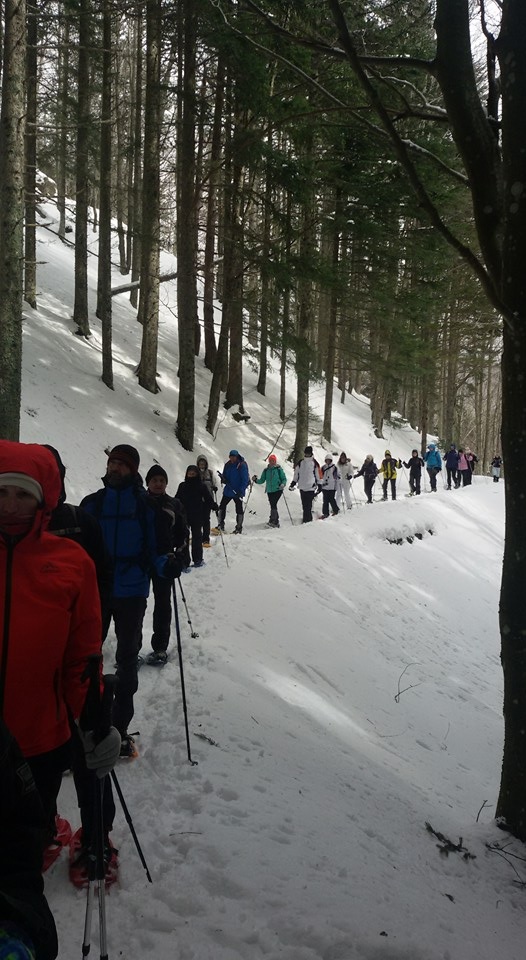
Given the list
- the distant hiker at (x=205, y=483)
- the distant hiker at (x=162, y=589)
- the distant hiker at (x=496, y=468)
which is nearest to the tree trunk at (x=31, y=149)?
the distant hiker at (x=205, y=483)

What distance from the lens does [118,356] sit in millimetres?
18328

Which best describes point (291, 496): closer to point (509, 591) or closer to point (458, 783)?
point (458, 783)

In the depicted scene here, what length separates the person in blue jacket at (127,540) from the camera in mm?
4066

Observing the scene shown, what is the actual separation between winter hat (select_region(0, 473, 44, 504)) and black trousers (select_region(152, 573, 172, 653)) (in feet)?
11.6

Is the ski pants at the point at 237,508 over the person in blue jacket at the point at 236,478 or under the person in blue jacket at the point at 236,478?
under

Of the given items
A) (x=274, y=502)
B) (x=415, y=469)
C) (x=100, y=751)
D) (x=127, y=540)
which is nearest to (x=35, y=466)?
(x=100, y=751)

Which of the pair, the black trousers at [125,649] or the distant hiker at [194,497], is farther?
the distant hiker at [194,497]

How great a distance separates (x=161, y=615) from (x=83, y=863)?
2894mm

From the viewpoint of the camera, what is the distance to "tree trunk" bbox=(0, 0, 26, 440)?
8258 millimetres

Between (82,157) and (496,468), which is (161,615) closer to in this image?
(82,157)

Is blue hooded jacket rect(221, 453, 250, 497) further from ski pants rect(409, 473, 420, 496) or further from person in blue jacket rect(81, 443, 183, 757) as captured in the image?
ski pants rect(409, 473, 420, 496)

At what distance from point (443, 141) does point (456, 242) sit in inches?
389

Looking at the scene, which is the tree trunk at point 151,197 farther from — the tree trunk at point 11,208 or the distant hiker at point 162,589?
the distant hiker at point 162,589

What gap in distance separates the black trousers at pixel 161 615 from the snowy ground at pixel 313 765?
0.32 m
